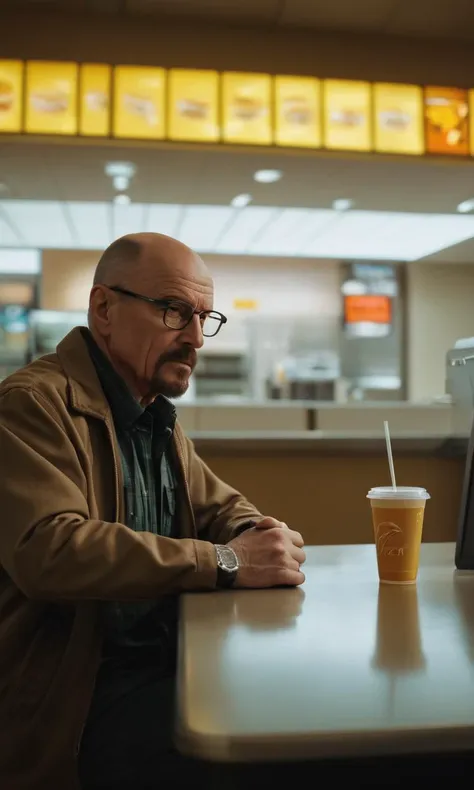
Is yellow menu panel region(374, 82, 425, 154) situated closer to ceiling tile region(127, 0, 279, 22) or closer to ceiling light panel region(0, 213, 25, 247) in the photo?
ceiling tile region(127, 0, 279, 22)

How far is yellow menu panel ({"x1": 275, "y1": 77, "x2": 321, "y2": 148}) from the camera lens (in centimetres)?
363

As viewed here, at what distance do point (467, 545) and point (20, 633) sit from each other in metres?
0.81

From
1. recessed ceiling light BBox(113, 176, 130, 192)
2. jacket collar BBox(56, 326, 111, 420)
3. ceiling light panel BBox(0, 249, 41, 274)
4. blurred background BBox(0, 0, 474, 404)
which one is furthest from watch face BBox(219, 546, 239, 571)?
ceiling light panel BBox(0, 249, 41, 274)

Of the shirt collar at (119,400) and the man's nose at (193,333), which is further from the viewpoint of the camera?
the man's nose at (193,333)

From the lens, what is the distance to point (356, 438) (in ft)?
9.48

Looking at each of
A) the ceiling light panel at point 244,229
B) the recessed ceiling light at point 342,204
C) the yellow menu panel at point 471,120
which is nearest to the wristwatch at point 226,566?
the yellow menu panel at point 471,120

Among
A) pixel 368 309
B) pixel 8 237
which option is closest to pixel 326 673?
pixel 8 237

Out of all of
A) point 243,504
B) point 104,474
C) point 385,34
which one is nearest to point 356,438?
point 243,504

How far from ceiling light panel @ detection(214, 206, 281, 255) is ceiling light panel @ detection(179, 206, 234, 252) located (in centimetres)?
8

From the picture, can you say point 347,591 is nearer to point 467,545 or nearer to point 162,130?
point 467,545

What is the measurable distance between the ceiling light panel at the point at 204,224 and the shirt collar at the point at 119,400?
15.2 feet

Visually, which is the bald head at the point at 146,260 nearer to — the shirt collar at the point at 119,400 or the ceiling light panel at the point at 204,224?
the shirt collar at the point at 119,400

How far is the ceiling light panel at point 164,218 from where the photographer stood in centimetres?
652

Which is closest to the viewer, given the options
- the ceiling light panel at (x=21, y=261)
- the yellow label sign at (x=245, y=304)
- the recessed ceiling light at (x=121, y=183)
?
the recessed ceiling light at (x=121, y=183)
